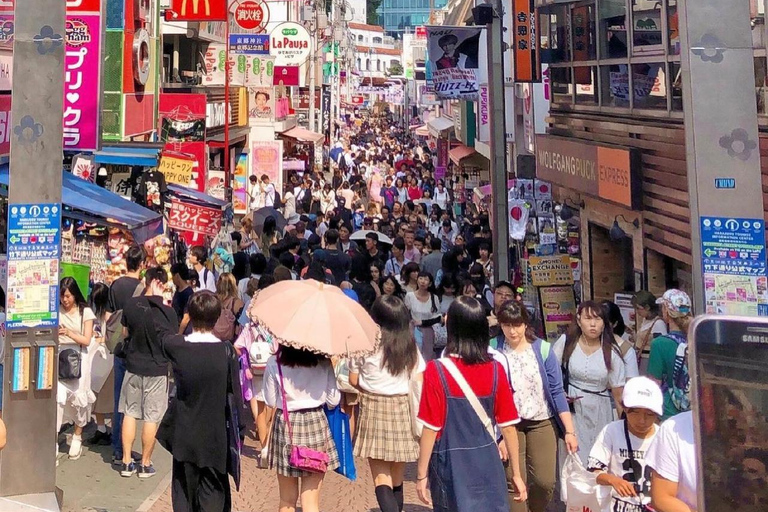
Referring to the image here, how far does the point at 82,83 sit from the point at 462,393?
8.53 meters

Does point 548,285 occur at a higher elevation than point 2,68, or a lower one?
lower

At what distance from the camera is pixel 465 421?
17.0ft

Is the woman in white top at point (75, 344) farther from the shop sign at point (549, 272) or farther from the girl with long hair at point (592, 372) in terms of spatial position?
the shop sign at point (549, 272)

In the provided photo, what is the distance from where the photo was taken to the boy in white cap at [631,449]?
464cm

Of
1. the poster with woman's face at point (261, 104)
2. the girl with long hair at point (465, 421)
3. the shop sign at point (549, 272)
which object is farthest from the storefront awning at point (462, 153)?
the girl with long hair at point (465, 421)

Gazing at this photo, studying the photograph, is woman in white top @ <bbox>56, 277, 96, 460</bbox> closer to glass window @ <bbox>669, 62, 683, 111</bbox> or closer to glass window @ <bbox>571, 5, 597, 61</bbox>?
glass window @ <bbox>669, 62, 683, 111</bbox>

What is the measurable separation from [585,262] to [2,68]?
28.4 feet

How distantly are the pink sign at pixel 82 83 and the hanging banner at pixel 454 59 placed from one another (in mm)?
5395

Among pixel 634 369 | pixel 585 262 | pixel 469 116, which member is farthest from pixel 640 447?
pixel 469 116

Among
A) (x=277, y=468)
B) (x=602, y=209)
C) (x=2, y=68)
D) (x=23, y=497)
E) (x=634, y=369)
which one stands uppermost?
(x=2, y=68)

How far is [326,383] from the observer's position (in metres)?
5.80

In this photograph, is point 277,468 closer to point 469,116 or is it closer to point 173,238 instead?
point 173,238

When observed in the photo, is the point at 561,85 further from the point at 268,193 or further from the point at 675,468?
the point at 675,468

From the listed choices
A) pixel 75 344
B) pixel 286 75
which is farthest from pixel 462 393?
pixel 286 75
